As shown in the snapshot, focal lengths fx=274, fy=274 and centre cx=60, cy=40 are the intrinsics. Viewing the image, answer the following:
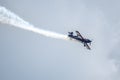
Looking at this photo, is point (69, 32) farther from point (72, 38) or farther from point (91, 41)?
point (91, 41)

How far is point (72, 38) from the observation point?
Answer: 118 m

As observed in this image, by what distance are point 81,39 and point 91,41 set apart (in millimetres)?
4438

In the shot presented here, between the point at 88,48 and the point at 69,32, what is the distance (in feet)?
35.2

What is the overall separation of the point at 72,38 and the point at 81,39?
464 cm

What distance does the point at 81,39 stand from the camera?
119875 millimetres

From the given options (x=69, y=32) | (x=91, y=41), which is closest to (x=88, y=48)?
(x=91, y=41)

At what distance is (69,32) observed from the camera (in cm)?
11744

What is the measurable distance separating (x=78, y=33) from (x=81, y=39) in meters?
2.95

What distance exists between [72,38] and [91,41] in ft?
28.1

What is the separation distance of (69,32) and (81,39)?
6583 millimetres

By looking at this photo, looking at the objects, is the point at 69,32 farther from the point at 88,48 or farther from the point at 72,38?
the point at 88,48

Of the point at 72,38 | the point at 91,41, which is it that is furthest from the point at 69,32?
the point at 91,41

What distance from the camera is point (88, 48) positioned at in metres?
118
